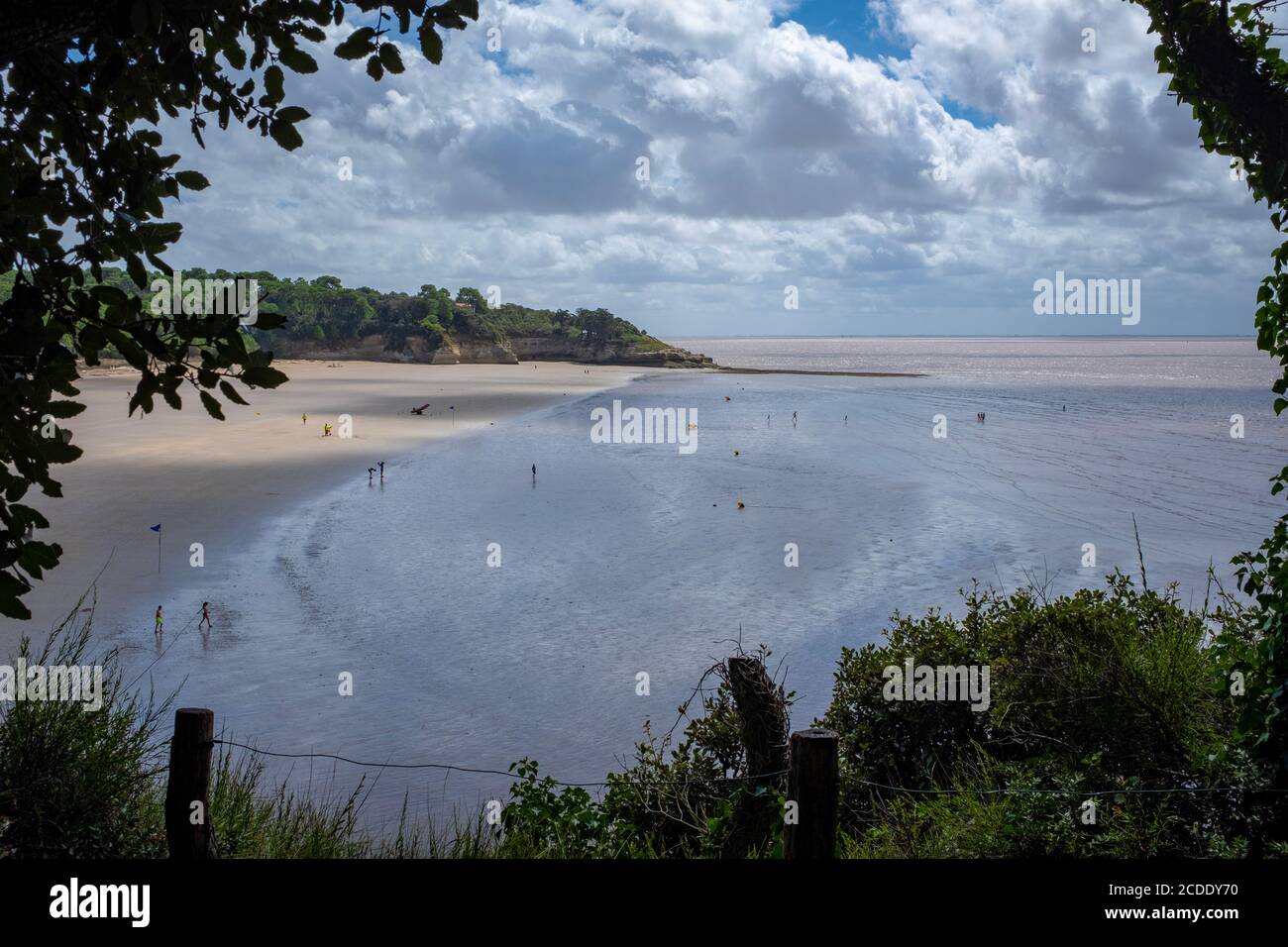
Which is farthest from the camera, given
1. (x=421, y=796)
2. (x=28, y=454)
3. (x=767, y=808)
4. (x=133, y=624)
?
(x=133, y=624)

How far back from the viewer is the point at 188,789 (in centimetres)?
520

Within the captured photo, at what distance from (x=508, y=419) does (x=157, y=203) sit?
57.0 m

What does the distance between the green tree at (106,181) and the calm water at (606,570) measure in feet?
25.0

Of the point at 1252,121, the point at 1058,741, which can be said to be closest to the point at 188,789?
the point at 1058,741

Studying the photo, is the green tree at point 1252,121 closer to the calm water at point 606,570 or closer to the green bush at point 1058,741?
the green bush at point 1058,741

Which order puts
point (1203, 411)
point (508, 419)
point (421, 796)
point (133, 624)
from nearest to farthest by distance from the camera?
1. point (421, 796)
2. point (133, 624)
3. point (508, 419)
4. point (1203, 411)

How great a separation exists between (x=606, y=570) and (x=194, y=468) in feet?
61.6

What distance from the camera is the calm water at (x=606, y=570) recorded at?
562 inches

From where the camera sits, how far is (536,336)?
479 ft

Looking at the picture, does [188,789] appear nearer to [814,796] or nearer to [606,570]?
[814,796]

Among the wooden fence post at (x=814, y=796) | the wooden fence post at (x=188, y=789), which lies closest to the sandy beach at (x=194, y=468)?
the wooden fence post at (x=188, y=789)

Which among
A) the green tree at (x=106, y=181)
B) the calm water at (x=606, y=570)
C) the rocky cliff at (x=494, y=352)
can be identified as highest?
the rocky cliff at (x=494, y=352)
